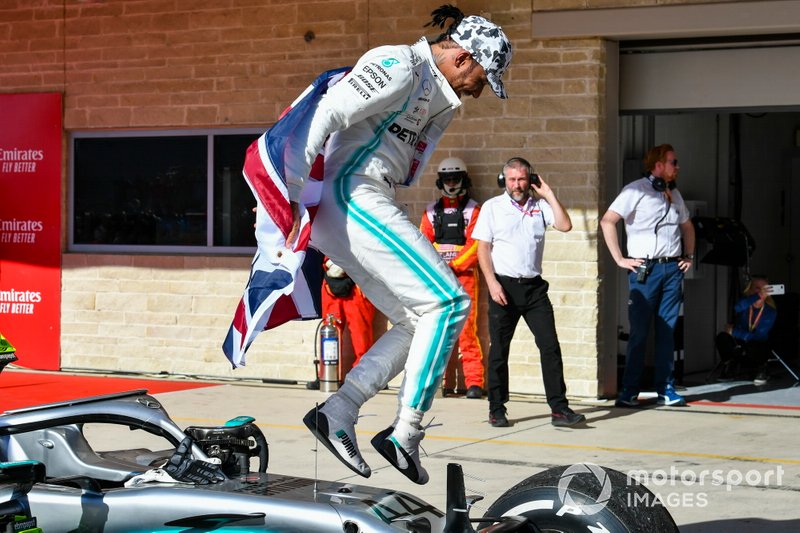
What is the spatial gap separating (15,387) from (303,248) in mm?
7985

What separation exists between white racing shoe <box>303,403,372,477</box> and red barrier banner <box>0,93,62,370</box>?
903 cm

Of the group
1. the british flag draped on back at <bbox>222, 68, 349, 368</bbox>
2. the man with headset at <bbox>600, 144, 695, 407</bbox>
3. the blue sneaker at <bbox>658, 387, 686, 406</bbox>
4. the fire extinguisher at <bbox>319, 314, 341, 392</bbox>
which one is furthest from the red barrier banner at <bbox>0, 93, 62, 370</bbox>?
the british flag draped on back at <bbox>222, 68, 349, 368</bbox>

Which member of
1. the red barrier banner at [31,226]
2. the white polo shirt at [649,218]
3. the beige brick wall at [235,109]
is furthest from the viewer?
the red barrier banner at [31,226]

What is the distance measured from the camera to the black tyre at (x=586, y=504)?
4172 millimetres

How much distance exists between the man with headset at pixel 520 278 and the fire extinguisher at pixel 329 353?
85.9 inches

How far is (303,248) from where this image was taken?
4.72 meters

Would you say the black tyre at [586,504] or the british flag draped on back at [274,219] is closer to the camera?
the black tyre at [586,504]

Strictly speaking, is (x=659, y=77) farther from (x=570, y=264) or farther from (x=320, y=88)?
(x=320, y=88)

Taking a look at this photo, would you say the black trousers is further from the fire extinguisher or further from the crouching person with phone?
the crouching person with phone

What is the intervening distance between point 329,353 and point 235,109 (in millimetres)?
2623

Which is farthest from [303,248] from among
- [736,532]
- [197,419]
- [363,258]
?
[197,419]

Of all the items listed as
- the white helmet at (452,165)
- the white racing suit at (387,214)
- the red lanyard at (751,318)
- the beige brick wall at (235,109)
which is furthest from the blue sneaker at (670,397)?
the white racing suit at (387,214)

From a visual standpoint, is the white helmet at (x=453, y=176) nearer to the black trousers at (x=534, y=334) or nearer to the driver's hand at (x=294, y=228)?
the black trousers at (x=534, y=334)

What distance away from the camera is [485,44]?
16.5ft
